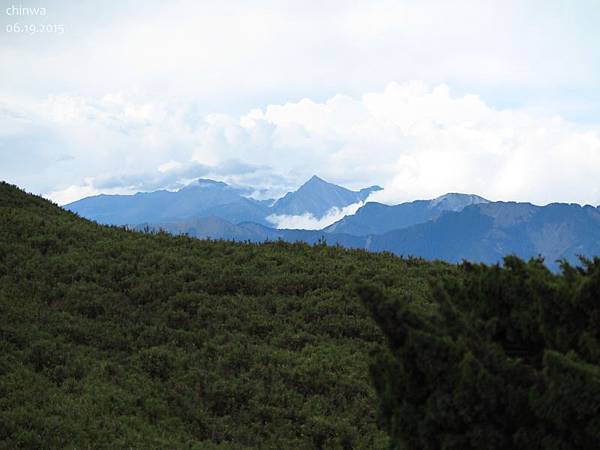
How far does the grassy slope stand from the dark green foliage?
9.65 feet

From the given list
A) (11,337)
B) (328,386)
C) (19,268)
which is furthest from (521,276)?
(19,268)

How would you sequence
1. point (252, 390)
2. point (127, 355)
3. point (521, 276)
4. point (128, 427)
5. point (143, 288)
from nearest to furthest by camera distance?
1. point (521, 276)
2. point (128, 427)
3. point (252, 390)
4. point (127, 355)
5. point (143, 288)

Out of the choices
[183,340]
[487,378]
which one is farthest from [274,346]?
[487,378]

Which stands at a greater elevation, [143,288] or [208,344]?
[143,288]

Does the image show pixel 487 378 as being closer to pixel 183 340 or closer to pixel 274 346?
pixel 274 346

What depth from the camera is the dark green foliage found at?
469cm

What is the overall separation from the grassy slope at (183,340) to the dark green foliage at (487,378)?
2.94 m

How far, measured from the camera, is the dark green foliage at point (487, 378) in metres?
4.69

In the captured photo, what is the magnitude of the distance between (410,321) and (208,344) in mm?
9227

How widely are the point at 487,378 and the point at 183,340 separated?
10.2m

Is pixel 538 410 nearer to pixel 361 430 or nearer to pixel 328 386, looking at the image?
pixel 361 430

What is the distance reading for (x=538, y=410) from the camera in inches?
191

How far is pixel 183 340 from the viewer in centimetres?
1398

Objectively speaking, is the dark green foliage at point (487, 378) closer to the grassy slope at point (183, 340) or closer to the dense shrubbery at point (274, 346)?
the dense shrubbery at point (274, 346)
